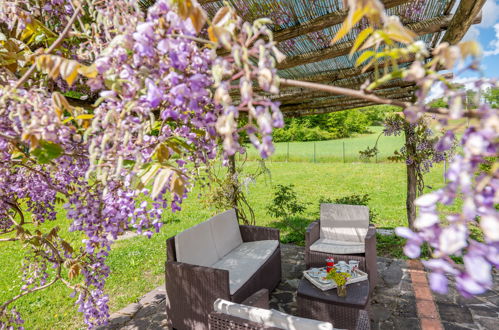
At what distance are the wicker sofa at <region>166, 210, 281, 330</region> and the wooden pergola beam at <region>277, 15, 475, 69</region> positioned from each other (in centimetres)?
204

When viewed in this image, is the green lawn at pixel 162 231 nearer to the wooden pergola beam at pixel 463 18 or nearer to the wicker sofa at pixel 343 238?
the wicker sofa at pixel 343 238

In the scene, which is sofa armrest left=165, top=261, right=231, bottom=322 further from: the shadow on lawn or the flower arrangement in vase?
the shadow on lawn

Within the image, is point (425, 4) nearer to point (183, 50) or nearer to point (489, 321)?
point (183, 50)

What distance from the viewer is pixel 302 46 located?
295cm

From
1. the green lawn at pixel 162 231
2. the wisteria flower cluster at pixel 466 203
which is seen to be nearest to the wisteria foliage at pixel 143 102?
the wisteria flower cluster at pixel 466 203

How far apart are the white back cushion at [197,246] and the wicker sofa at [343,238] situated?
1152 millimetres

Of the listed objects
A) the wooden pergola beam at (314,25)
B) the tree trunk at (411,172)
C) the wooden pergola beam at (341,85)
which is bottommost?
the tree trunk at (411,172)

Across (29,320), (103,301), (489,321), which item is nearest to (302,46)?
(103,301)

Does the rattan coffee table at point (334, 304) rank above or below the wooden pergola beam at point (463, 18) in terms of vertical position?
below

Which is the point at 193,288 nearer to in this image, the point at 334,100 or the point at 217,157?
the point at 217,157

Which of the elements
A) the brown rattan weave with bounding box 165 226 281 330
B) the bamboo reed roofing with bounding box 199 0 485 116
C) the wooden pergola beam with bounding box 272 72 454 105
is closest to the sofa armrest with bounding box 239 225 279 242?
the brown rattan weave with bounding box 165 226 281 330

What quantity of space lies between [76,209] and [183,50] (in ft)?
3.78

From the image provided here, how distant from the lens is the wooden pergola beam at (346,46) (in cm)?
264

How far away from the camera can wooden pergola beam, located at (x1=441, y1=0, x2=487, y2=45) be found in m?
2.07
